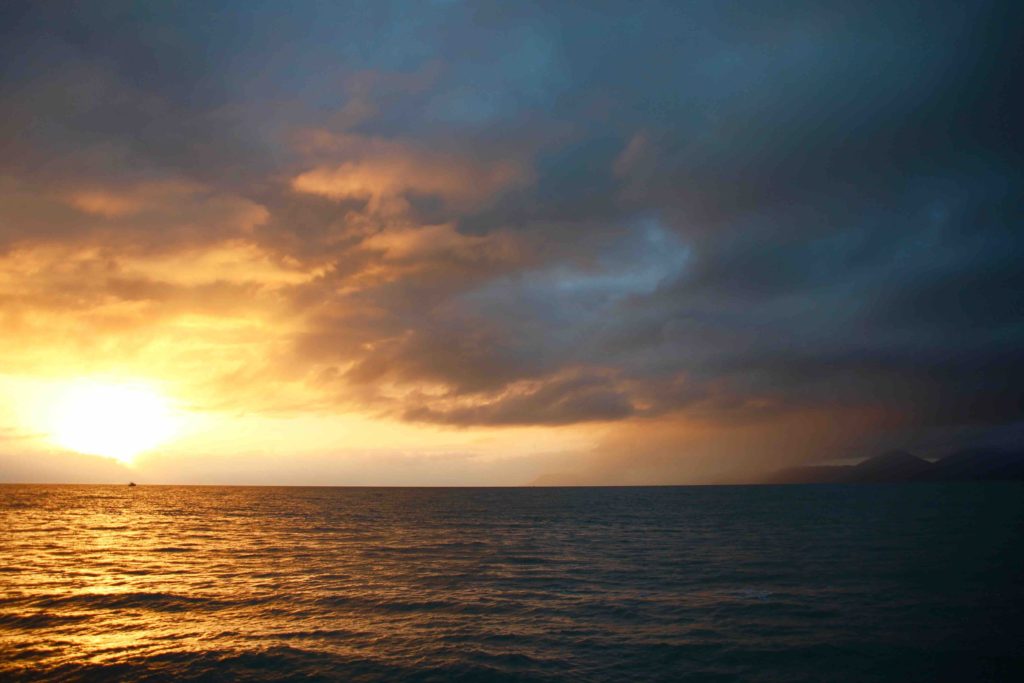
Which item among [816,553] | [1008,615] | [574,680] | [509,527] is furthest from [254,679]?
[509,527]

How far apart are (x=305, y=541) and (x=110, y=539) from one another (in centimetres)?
2664

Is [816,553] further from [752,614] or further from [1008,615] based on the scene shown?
[752,614]

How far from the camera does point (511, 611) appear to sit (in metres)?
36.7

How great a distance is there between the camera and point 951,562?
54531 millimetres

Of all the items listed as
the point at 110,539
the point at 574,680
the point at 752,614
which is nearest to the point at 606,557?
the point at 752,614

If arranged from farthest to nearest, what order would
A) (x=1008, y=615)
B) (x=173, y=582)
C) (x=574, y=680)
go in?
(x=173, y=582) < (x=1008, y=615) < (x=574, y=680)

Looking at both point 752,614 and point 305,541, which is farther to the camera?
point 305,541

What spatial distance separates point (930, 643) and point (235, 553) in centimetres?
6269

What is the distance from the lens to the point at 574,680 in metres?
24.5

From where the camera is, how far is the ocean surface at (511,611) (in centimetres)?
2630

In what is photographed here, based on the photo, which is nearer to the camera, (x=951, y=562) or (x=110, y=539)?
(x=951, y=562)

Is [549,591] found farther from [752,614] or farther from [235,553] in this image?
[235,553]

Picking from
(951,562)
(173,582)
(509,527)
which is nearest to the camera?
(173,582)

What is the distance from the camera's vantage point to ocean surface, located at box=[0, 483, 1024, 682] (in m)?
26.3
